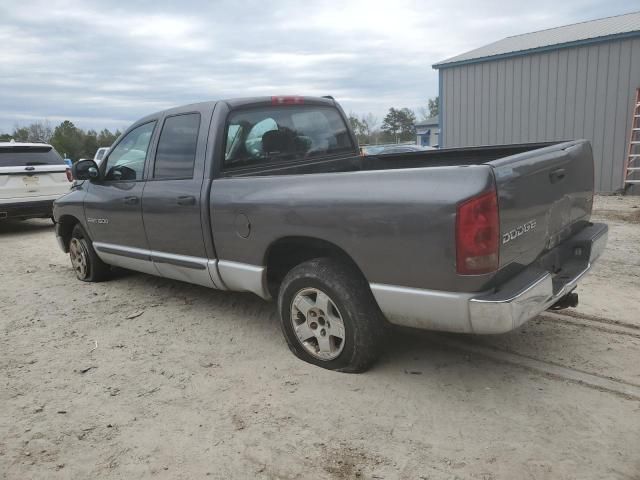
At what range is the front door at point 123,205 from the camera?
4.78 m

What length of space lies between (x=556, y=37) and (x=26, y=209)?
1351cm

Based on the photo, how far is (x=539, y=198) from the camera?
9.69 ft

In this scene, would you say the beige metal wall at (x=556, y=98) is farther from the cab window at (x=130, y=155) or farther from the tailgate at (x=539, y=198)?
the cab window at (x=130, y=155)

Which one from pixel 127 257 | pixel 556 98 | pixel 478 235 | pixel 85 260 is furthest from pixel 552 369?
pixel 556 98

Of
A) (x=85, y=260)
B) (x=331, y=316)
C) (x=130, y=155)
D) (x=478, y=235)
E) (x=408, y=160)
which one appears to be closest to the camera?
(x=478, y=235)

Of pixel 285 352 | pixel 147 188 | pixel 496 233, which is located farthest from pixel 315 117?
pixel 496 233

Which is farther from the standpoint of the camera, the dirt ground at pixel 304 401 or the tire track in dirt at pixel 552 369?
the tire track in dirt at pixel 552 369

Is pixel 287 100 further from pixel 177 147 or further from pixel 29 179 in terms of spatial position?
pixel 29 179

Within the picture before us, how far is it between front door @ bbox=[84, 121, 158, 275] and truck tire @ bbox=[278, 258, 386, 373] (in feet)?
6.13

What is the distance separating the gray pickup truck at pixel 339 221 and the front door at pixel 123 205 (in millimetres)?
20

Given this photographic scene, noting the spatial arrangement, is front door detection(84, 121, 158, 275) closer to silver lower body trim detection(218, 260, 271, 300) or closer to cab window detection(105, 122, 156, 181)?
cab window detection(105, 122, 156, 181)

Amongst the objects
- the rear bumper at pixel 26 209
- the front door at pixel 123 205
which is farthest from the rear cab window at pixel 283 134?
the rear bumper at pixel 26 209

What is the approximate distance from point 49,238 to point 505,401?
915cm

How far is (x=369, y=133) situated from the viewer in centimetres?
6000
